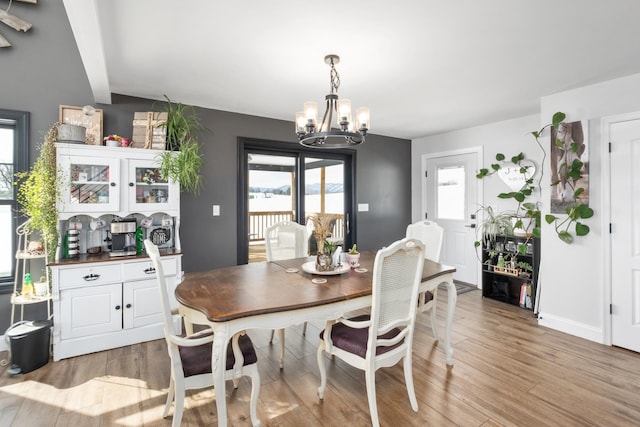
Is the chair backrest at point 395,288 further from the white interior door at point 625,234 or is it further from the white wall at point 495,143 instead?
the white wall at point 495,143

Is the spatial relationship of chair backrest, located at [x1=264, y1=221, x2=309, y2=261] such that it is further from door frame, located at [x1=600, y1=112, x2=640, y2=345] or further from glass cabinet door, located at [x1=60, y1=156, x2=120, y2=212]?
door frame, located at [x1=600, y1=112, x2=640, y2=345]

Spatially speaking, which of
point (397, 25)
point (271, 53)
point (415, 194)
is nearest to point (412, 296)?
point (397, 25)

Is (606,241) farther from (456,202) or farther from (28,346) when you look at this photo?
(28,346)

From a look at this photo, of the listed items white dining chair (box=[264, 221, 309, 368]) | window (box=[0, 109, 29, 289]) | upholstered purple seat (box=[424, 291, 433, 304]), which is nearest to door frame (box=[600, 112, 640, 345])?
upholstered purple seat (box=[424, 291, 433, 304])

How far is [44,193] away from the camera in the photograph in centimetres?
262

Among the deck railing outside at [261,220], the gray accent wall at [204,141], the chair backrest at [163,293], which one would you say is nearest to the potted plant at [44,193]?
the gray accent wall at [204,141]

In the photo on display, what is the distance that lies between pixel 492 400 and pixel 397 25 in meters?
2.52

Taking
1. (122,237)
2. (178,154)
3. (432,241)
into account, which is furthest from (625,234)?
(122,237)

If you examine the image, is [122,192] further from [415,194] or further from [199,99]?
[415,194]

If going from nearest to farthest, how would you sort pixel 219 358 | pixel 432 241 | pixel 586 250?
pixel 219 358, pixel 586 250, pixel 432 241

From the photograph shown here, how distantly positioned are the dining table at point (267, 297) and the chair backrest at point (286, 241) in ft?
2.01

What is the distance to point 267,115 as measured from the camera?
160 inches

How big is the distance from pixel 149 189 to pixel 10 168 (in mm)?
1116

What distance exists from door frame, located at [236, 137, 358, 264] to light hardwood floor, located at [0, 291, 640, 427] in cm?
156
